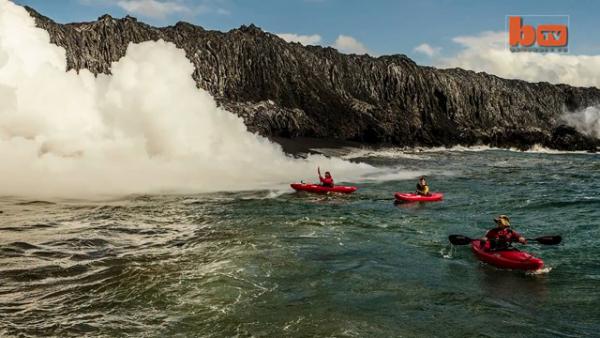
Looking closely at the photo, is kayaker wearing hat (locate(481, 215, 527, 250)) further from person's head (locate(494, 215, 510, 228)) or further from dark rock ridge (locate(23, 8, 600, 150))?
dark rock ridge (locate(23, 8, 600, 150))

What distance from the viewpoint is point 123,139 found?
48.8 m

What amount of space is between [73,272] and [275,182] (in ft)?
90.4

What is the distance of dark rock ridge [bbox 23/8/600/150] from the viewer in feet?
289

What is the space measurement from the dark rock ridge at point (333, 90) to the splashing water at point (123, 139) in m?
31.0

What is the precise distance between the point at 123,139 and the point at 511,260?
37438 mm

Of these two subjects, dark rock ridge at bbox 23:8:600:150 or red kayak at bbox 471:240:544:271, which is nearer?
red kayak at bbox 471:240:544:271

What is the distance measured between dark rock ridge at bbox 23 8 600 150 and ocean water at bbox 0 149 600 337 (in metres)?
57.3

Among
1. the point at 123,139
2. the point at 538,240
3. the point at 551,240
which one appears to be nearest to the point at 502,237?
the point at 538,240

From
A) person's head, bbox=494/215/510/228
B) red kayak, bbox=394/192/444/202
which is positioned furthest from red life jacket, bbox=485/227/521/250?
red kayak, bbox=394/192/444/202

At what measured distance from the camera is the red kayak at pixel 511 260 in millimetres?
19750

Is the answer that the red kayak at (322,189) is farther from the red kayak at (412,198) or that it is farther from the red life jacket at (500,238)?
the red life jacket at (500,238)

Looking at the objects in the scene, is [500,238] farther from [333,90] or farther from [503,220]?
[333,90]

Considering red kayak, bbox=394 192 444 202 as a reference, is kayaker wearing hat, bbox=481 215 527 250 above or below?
below

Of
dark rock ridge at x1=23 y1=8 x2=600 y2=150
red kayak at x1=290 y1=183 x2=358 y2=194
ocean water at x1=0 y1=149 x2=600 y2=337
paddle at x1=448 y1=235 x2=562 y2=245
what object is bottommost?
ocean water at x1=0 y1=149 x2=600 y2=337
